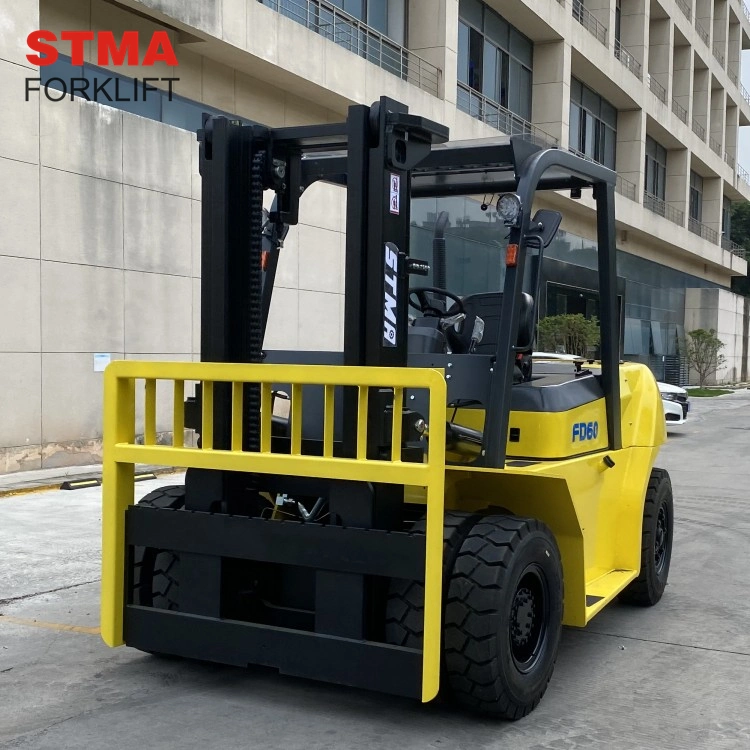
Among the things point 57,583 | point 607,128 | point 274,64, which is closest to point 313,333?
point 274,64

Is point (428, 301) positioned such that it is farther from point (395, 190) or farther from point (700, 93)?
point (700, 93)

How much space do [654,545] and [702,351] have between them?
133 ft

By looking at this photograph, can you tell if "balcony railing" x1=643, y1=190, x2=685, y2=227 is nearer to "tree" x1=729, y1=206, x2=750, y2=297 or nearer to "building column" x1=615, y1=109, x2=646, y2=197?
"building column" x1=615, y1=109, x2=646, y2=197

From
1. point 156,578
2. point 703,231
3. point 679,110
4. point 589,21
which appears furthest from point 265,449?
point 703,231

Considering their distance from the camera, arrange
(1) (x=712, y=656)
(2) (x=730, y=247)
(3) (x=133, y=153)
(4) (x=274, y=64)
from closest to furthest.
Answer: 1. (1) (x=712, y=656)
2. (3) (x=133, y=153)
3. (4) (x=274, y=64)
4. (2) (x=730, y=247)

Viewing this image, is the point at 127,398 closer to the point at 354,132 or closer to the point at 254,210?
the point at 254,210

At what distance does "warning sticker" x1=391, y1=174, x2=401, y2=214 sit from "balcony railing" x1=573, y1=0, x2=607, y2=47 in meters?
27.6

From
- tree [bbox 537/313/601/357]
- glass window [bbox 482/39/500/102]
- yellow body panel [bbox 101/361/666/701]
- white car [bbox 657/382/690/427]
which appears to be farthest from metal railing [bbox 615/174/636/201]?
yellow body panel [bbox 101/361/666/701]

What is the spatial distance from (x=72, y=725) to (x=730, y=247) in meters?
55.2

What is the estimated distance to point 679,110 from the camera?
42406 millimetres

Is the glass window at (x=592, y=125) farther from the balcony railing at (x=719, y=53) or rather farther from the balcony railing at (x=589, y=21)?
the balcony railing at (x=719, y=53)

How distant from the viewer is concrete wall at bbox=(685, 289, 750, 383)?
48.0 meters

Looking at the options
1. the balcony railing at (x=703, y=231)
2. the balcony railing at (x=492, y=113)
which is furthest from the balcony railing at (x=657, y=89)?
the balcony railing at (x=492, y=113)

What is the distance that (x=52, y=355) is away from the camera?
41.0 ft
